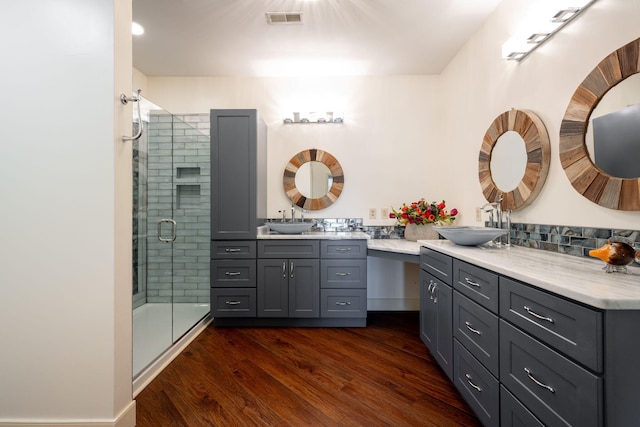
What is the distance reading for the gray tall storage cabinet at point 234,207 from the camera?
9.37ft

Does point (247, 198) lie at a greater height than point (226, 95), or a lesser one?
lesser

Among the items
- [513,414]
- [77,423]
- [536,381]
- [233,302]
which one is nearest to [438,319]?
[513,414]

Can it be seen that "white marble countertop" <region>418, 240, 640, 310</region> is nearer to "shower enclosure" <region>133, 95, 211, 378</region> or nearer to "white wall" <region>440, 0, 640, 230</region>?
"white wall" <region>440, 0, 640, 230</region>

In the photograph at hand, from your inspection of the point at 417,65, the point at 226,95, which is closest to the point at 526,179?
the point at 417,65

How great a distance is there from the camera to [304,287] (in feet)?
9.30

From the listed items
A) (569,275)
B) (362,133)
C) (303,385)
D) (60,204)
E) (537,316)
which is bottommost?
(303,385)

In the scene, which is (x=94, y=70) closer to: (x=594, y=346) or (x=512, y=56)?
(x=594, y=346)

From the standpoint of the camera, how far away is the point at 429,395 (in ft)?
5.89

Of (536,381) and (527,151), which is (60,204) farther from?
(527,151)

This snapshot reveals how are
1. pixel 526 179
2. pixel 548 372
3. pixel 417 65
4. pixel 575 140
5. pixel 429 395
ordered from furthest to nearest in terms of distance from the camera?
pixel 417 65
pixel 526 179
pixel 429 395
pixel 575 140
pixel 548 372

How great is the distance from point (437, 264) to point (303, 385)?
1160mm

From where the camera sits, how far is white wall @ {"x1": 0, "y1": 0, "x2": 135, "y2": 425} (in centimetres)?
145

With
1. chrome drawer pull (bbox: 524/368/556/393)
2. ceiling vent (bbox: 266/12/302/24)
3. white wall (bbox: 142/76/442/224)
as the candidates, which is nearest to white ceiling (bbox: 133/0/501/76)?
ceiling vent (bbox: 266/12/302/24)

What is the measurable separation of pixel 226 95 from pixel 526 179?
3040 millimetres
